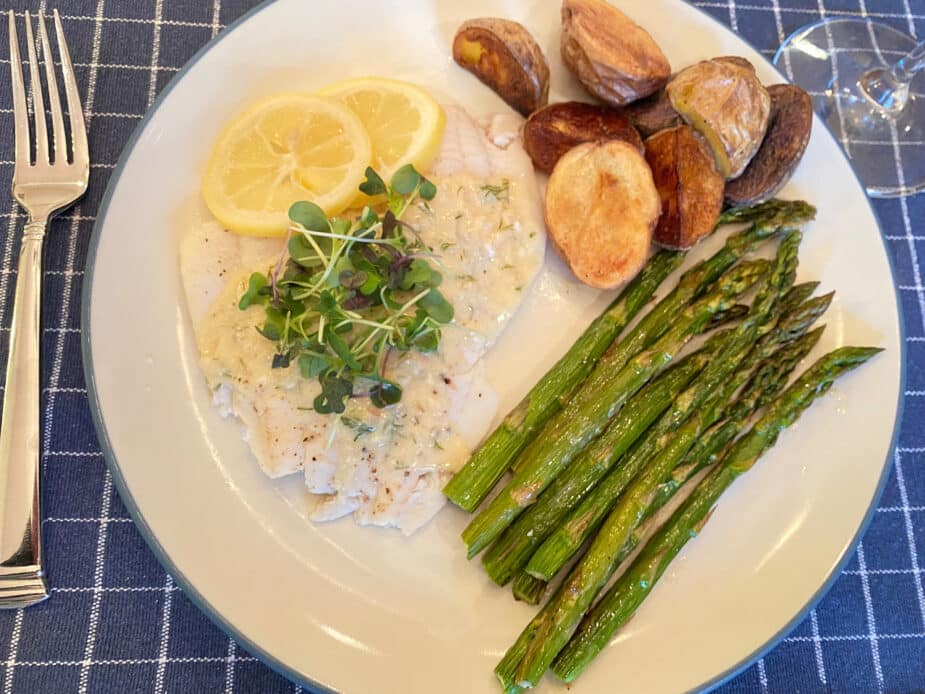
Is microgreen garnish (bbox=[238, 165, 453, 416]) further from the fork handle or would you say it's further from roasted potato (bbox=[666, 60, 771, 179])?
roasted potato (bbox=[666, 60, 771, 179])

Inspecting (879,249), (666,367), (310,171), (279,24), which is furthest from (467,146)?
(879,249)

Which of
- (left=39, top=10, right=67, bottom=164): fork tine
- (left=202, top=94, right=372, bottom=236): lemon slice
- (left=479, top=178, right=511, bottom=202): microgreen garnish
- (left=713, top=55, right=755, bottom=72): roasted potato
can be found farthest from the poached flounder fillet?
(left=713, top=55, right=755, bottom=72): roasted potato

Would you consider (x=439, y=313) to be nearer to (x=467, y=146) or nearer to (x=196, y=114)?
(x=467, y=146)

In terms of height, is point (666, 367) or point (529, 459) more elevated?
point (666, 367)

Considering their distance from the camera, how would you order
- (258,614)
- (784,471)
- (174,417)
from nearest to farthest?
Answer: (258,614)
(174,417)
(784,471)

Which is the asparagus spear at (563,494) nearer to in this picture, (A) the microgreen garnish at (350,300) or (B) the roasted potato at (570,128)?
(A) the microgreen garnish at (350,300)

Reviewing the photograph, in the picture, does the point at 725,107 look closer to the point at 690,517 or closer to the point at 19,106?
the point at 690,517

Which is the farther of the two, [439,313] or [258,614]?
[439,313]
